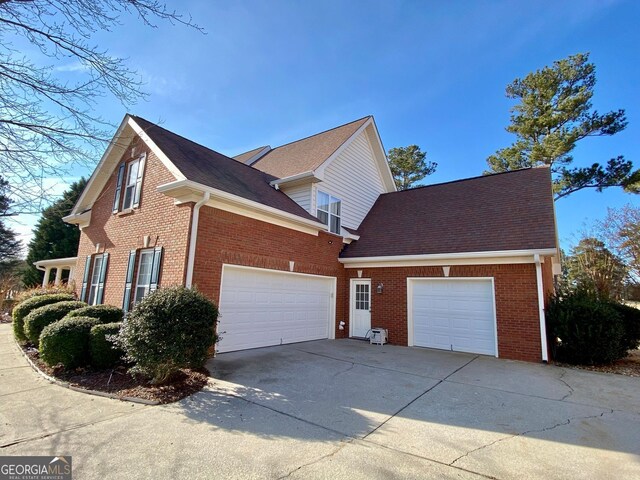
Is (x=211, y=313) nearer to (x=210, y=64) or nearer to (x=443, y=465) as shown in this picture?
(x=443, y=465)

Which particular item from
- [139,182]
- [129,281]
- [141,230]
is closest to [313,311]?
[129,281]

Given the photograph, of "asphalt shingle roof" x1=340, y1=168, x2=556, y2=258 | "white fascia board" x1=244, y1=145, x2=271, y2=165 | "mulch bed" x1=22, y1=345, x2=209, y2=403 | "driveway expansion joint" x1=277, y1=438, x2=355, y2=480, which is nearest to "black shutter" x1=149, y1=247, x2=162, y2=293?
"mulch bed" x1=22, y1=345, x2=209, y2=403

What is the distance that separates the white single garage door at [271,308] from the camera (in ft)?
27.8

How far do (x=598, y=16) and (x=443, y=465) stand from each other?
43.3 feet

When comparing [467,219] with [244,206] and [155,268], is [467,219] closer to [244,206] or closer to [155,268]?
[244,206]

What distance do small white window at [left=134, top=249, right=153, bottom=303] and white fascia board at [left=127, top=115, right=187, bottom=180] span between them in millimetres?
Result: 2408

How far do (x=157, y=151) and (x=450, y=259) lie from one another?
30.3 ft

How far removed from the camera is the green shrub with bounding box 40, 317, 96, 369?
20.9 ft

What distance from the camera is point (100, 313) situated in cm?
755

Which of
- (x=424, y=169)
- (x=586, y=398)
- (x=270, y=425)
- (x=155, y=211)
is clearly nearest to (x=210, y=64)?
(x=155, y=211)

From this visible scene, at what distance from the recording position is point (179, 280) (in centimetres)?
759

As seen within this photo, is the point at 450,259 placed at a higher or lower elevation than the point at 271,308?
higher

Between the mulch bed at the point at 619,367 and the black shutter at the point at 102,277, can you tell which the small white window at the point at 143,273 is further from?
the mulch bed at the point at 619,367

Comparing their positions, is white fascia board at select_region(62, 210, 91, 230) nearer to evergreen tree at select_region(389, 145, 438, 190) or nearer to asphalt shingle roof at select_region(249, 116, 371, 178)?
asphalt shingle roof at select_region(249, 116, 371, 178)
